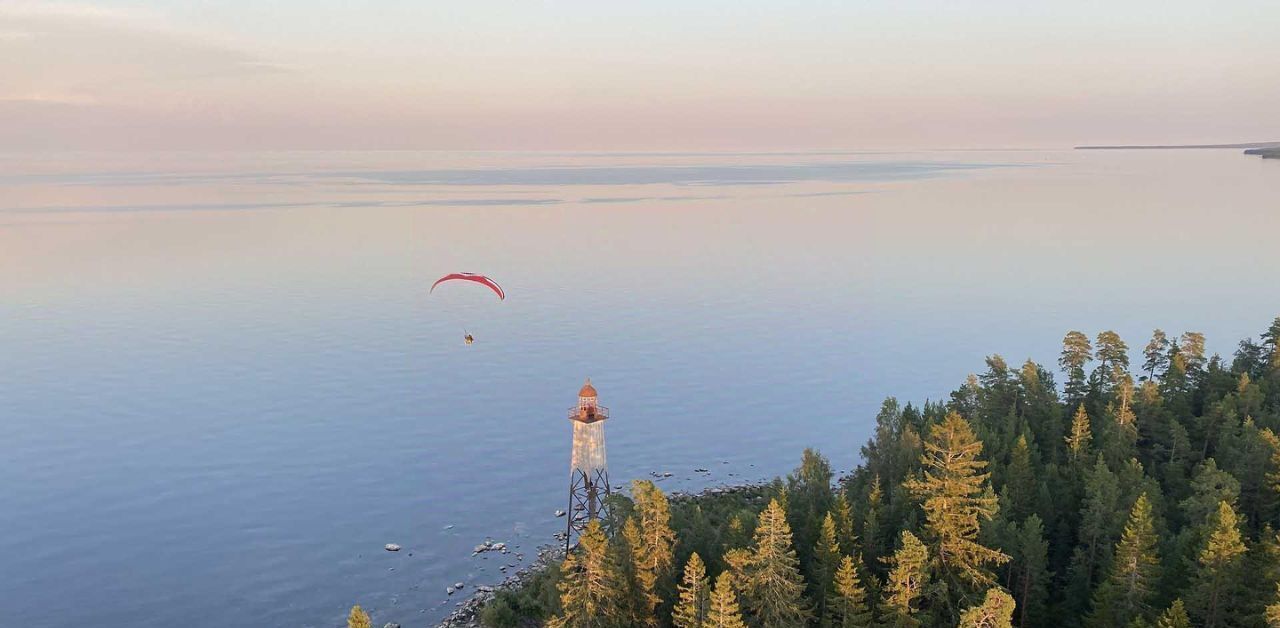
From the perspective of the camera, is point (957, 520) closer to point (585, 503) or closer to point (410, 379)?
point (585, 503)

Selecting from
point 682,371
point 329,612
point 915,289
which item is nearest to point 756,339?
point 682,371

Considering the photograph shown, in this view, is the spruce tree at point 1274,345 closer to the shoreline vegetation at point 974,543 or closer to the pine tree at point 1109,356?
the shoreline vegetation at point 974,543

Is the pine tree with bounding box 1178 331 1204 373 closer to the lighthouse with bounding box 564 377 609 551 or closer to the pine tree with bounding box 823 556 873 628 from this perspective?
the pine tree with bounding box 823 556 873 628

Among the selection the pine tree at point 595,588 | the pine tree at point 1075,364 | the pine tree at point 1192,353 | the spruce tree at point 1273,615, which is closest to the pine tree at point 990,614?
the spruce tree at point 1273,615

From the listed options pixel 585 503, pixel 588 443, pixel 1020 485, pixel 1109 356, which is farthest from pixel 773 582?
pixel 1109 356

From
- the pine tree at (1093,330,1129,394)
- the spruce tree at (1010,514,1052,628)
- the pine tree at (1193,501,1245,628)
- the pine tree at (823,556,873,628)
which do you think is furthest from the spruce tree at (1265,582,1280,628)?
the pine tree at (1093,330,1129,394)

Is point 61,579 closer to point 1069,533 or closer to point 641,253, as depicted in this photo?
point 1069,533

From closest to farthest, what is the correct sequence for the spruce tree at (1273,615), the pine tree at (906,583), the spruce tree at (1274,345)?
the spruce tree at (1273,615)
the pine tree at (906,583)
the spruce tree at (1274,345)
